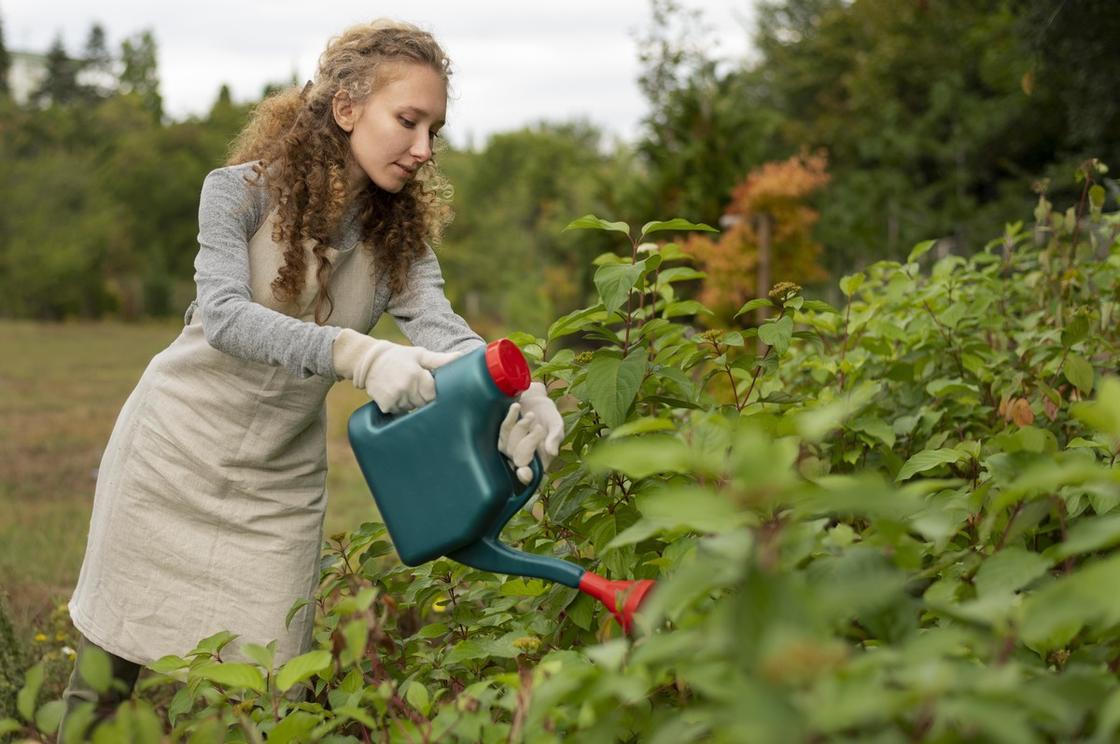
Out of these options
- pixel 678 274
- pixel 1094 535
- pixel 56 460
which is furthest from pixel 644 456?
pixel 56 460

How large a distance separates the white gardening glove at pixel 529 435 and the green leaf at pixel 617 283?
197 millimetres

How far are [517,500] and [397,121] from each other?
786 millimetres

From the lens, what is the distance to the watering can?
1.70 meters

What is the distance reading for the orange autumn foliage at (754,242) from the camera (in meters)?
10.5

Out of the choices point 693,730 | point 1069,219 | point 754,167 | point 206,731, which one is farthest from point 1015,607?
point 754,167

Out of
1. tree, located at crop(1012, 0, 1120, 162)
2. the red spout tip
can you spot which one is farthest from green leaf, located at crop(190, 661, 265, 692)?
tree, located at crop(1012, 0, 1120, 162)

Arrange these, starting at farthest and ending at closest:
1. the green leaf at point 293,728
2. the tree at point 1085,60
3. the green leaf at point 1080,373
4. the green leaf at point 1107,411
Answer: the tree at point 1085,60, the green leaf at point 1080,373, the green leaf at point 293,728, the green leaf at point 1107,411

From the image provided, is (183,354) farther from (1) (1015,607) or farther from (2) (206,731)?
(1) (1015,607)

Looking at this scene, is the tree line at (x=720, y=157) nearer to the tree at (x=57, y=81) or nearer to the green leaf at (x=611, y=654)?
→ the green leaf at (x=611, y=654)

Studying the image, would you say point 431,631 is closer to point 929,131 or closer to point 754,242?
point 754,242

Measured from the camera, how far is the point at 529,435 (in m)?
1.79

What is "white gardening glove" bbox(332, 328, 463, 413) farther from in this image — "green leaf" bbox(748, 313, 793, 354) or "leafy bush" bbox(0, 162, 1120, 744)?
"green leaf" bbox(748, 313, 793, 354)

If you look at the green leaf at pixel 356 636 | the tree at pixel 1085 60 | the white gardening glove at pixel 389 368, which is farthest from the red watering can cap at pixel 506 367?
the tree at pixel 1085 60

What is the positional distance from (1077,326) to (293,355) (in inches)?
56.5
